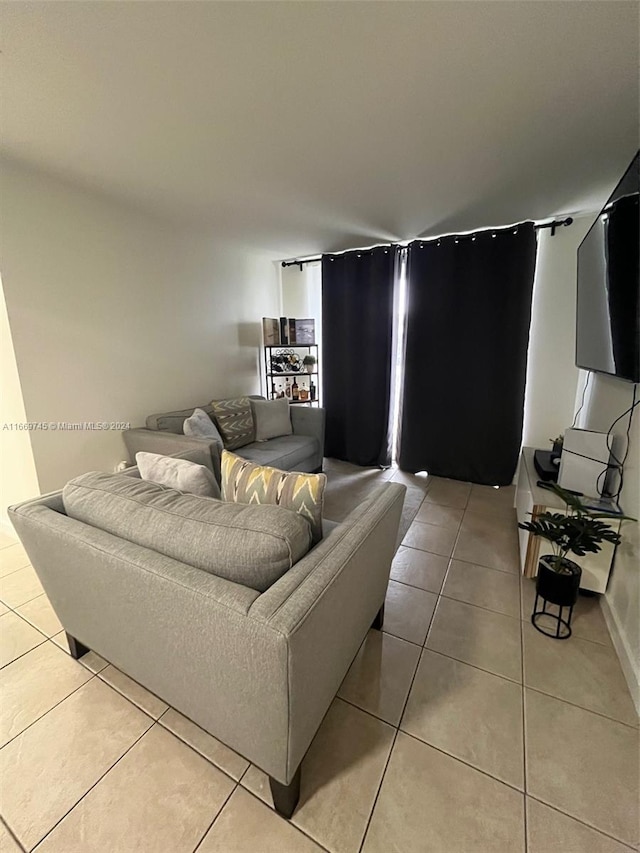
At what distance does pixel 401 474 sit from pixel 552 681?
87.9 inches

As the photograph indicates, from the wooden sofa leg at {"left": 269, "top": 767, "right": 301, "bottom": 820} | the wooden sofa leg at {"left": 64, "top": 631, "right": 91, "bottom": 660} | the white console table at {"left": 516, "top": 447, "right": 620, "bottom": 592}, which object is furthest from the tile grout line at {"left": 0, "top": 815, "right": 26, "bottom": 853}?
the white console table at {"left": 516, "top": 447, "right": 620, "bottom": 592}

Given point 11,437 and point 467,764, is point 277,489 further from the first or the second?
point 11,437

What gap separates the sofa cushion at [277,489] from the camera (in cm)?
116

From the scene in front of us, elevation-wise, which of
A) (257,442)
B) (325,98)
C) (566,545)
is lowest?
(566,545)

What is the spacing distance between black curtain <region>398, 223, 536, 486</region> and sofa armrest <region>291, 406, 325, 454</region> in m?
0.86

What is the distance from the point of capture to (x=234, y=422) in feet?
9.57

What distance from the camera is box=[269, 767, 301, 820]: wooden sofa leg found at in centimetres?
96

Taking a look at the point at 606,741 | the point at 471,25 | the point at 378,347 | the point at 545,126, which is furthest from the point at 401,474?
the point at 471,25

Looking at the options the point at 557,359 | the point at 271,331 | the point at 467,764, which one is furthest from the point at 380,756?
the point at 271,331

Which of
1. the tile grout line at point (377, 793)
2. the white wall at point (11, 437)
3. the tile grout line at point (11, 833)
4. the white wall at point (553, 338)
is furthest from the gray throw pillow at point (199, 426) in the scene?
the white wall at point (553, 338)

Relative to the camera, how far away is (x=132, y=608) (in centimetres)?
101

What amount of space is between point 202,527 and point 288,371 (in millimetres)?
2949

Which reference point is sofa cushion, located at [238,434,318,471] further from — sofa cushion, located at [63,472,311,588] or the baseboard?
the baseboard

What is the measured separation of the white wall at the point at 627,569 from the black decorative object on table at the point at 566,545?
0.29ft
